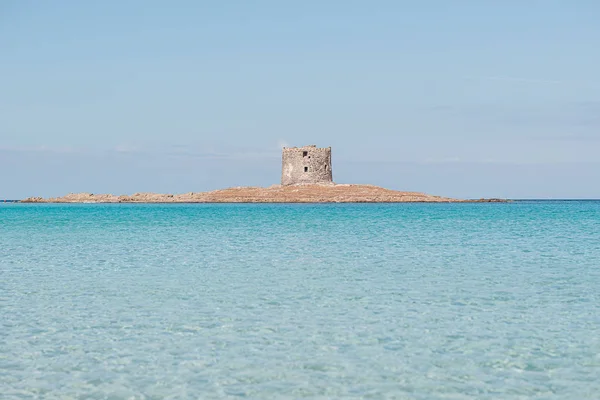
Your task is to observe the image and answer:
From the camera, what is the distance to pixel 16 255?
75.2 feet

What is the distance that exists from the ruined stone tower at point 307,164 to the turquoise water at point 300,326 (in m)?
61.7

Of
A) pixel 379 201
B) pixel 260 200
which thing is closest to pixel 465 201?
pixel 379 201

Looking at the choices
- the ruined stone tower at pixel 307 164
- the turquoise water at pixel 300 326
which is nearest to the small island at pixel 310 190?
the ruined stone tower at pixel 307 164

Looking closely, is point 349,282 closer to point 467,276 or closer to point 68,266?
point 467,276

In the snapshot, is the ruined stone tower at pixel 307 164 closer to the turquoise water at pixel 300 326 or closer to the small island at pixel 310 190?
the small island at pixel 310 190

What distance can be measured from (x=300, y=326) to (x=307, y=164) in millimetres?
73071

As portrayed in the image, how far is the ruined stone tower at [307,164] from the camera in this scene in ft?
275

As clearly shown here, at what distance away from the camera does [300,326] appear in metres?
11.2

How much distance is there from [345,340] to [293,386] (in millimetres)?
2169

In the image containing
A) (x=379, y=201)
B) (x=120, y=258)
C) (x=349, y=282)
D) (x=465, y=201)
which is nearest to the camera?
(x=349, y=282)

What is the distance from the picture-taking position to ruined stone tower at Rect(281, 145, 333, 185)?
8381cm

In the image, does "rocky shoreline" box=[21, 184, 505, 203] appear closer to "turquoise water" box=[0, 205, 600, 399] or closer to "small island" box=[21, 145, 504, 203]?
"small island" box=[21, 145, 504, 203]

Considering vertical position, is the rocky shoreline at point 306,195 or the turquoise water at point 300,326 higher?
the rocky shoreline at point 306,195

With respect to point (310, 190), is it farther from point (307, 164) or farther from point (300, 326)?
point (300, 326)
